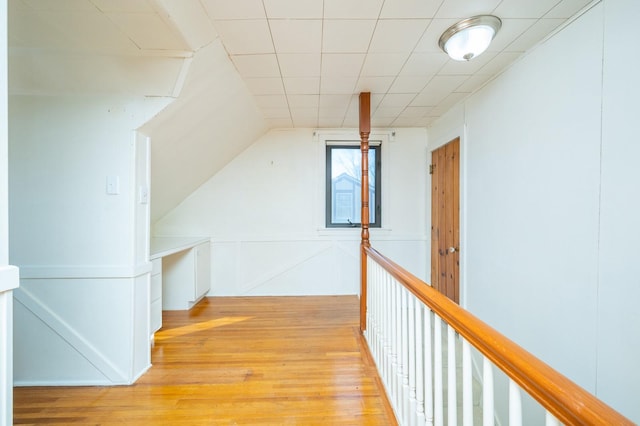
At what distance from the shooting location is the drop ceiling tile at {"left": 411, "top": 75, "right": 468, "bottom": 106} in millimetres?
2236

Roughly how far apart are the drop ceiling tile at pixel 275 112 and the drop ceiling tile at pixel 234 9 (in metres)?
1.32

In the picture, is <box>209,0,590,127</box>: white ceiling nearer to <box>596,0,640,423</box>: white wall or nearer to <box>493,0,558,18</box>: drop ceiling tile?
<box>493,0,558,18</box>: drop ceiling tile

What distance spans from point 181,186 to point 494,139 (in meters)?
3.16

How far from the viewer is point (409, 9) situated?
1461mm

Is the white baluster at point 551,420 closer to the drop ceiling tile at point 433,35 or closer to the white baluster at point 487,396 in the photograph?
the white baluster at point 487,396

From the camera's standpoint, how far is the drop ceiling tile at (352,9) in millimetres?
1410

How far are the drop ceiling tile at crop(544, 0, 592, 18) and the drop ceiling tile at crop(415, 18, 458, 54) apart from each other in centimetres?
52

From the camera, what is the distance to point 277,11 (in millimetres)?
1476

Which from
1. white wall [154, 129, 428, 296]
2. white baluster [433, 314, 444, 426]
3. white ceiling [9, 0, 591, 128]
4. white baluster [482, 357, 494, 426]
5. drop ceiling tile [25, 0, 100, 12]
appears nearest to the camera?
white baluster [482, 357, 494, 426]

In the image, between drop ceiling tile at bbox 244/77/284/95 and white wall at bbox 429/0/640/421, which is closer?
white wall at bbox 429/0/640/421

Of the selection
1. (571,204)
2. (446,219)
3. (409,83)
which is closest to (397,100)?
(409,83)

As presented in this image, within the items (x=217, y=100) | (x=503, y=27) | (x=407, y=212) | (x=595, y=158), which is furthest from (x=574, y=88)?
(x=217, y=100)

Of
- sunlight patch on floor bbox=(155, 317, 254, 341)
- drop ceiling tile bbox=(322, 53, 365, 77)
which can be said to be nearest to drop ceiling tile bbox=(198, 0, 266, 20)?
drop ceiling tile bbox=(322, 53, 365, 77)

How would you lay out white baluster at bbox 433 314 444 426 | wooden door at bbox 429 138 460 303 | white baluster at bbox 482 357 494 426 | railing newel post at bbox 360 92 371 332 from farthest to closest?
wooden door at bbox 429 138 460 303
railing newel post at bbox 360 92 371 332
white baluster at bbox 433 314 444 426
white baluster at bbox 482 357 494 426
